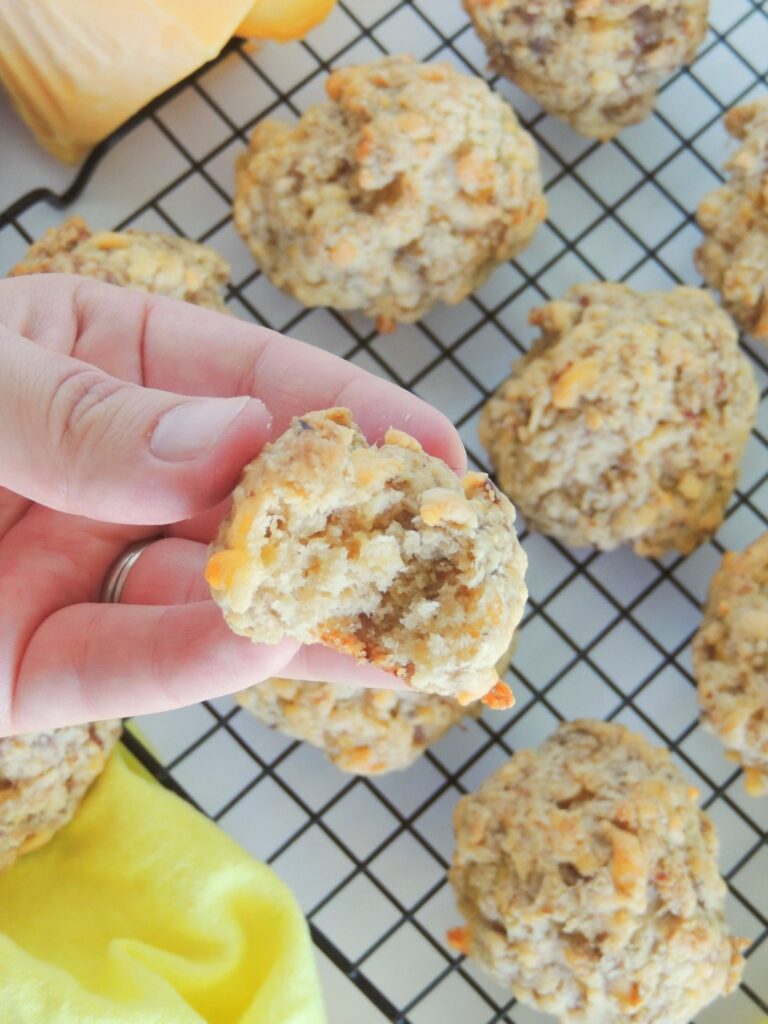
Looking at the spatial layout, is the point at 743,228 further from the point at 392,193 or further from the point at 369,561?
the point at 369,561

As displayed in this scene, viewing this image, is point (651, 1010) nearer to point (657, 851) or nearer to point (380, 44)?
point (657, 851)

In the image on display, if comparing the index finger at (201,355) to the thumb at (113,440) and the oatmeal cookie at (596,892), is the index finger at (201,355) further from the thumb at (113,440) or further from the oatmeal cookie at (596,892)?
the oatmeal cookie at (596,892)

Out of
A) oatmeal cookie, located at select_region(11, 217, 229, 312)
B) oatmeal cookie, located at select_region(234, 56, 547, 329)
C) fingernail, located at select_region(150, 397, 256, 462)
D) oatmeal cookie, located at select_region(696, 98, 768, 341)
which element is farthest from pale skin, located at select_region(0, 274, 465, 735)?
oatmeal cookie, located at select_region(696, 98, 768, 341)

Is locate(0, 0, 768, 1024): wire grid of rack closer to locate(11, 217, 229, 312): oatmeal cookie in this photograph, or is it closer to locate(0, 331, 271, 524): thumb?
locate(11, 217, 229, 312): oatmeal cookie

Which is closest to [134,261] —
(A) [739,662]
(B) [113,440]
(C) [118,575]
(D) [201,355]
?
(D) [201,355]

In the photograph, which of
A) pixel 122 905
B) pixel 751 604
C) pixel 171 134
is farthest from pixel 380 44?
pixel 122 905

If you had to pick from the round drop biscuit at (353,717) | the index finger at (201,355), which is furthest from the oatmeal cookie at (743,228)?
the round drop biscuit at (353,717)

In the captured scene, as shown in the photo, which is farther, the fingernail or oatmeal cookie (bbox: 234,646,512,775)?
oatmeal cookie (bbox: 234,646,512,775)
